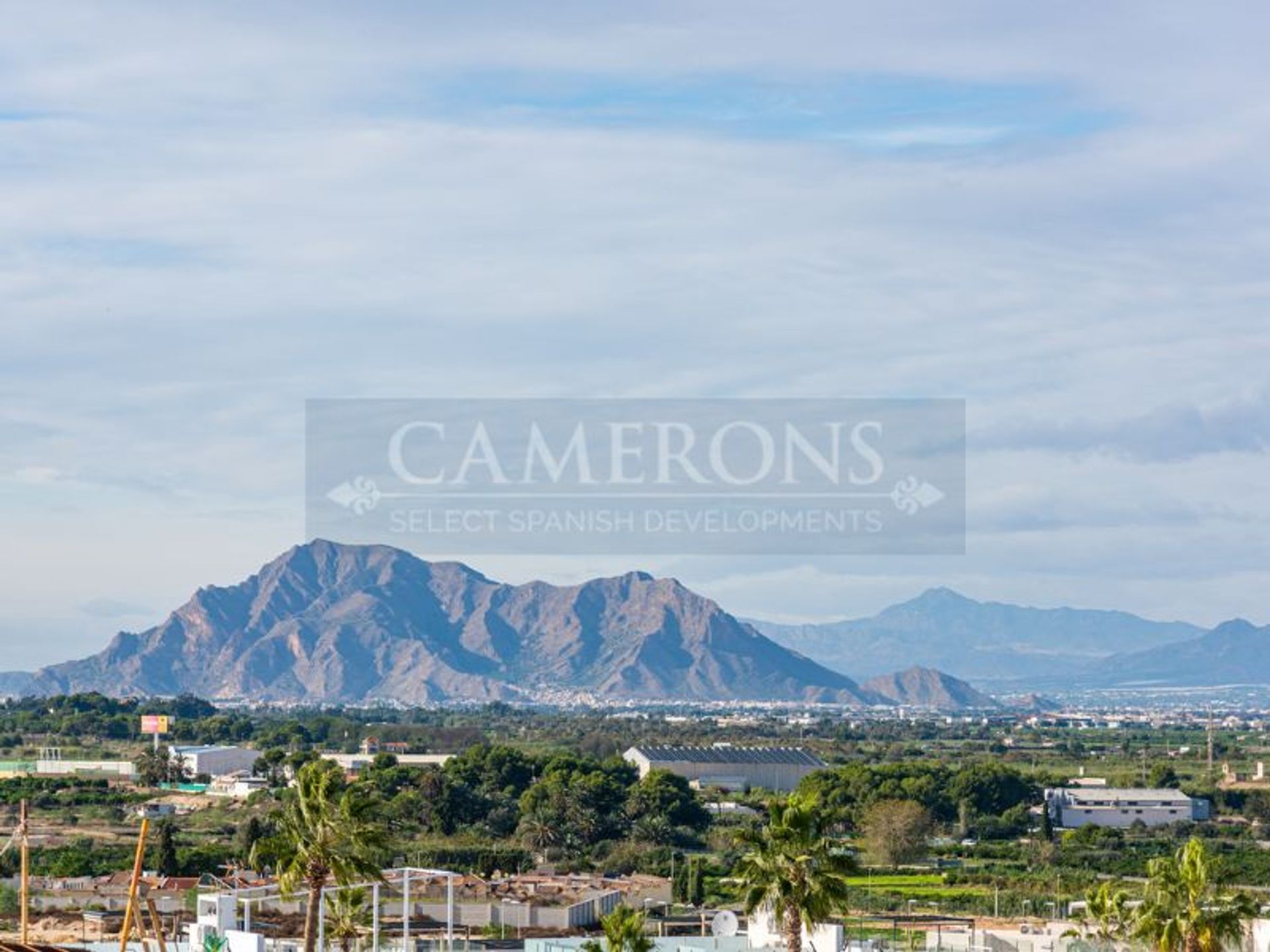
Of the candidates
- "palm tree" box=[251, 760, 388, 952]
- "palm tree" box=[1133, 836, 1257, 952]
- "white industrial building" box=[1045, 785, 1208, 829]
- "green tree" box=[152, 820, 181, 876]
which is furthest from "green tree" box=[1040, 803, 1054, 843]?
"palm tree" box=[251, 760, 388, 952]

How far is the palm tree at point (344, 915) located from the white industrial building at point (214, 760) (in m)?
105

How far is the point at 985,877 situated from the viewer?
9450cm

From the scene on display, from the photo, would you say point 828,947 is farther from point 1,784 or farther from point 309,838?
point 1,784

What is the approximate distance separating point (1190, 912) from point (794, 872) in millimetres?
7323

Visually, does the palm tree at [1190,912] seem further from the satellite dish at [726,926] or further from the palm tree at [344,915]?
the palm tree at [344,915]

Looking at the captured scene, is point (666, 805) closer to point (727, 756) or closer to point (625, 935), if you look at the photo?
point (727, 756)

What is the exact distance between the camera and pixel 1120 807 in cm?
13100

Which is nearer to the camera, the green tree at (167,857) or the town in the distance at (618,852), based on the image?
the town in the distance at (618,852)

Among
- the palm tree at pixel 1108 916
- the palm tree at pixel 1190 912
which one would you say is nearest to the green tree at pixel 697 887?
the palm tree at pixel 1108 916

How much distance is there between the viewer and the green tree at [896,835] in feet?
341

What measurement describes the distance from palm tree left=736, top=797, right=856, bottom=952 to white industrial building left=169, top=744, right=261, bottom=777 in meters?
116

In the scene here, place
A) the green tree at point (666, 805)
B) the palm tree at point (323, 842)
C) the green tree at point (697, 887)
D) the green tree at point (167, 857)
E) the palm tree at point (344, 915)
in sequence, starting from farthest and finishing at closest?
the green tree at point (666, 805) → the green tree at point (167, 857) → the green tree at point (697, 887) → the palm tree at point (344, 915) → the palm tree at point (323, 842)

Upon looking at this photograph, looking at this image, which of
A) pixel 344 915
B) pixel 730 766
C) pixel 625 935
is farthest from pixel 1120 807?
pixel 625 935

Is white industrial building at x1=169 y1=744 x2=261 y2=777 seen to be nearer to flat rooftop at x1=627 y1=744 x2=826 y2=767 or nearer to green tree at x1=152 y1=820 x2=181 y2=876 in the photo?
flat rooftop at x1=627 y1=744 x2=826 y2=767
